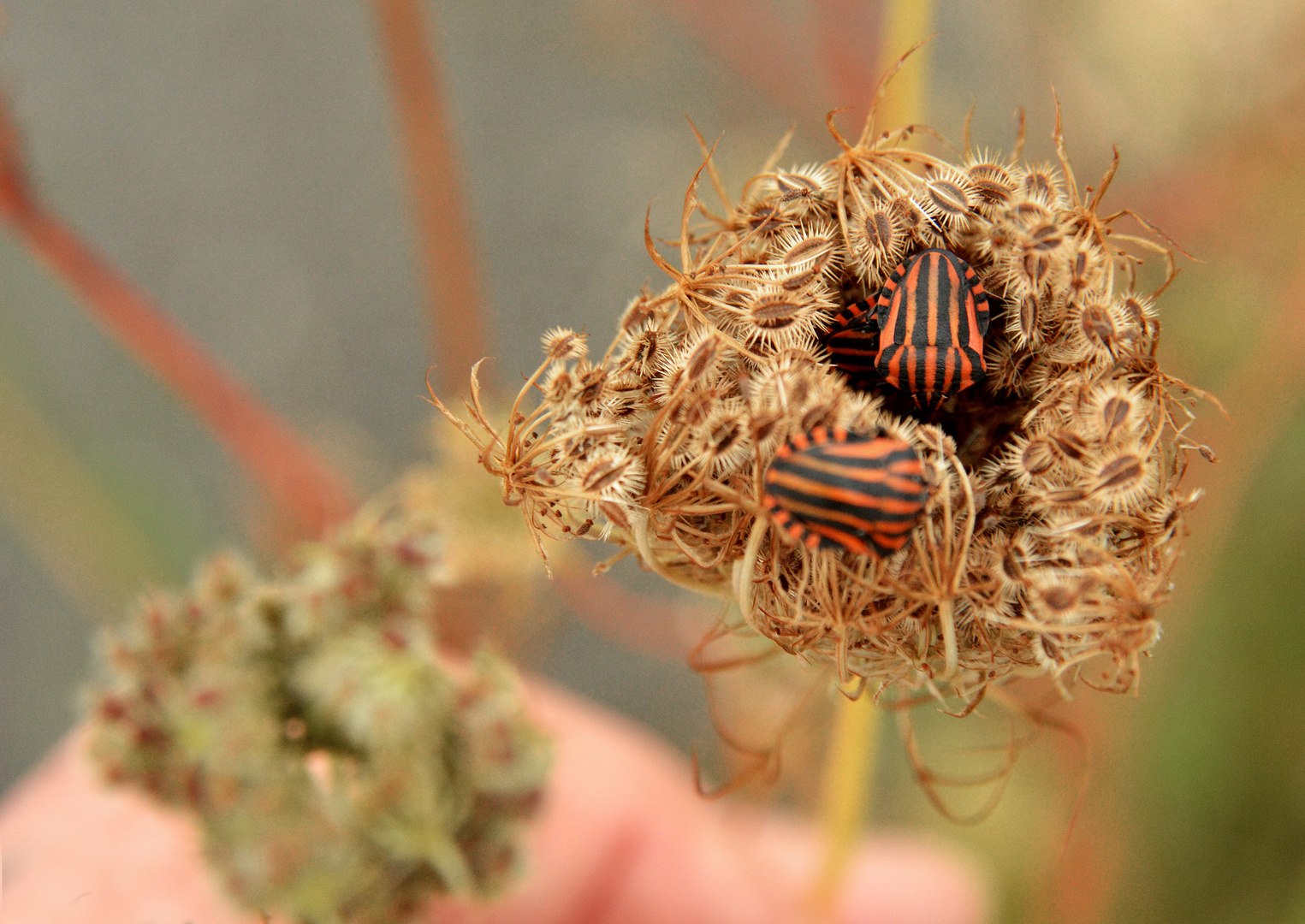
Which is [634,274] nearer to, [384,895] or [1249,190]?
[1249,190]

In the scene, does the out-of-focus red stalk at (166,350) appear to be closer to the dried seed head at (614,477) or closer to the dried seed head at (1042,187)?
the dried seed head at (614,477)

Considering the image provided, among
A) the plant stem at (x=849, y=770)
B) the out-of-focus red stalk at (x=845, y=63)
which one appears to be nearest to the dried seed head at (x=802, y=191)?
the plant stem at (x=849, y=770)

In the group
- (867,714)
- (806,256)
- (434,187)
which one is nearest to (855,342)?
(806,256)

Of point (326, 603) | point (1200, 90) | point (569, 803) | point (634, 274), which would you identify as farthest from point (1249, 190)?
point (326, 603)

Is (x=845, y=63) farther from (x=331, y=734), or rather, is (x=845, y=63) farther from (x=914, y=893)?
(x=914, y=893)

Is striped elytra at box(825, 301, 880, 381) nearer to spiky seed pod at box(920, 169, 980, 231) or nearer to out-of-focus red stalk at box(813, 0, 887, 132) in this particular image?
spiky seed pod at box(920, 169, 980, 231)
